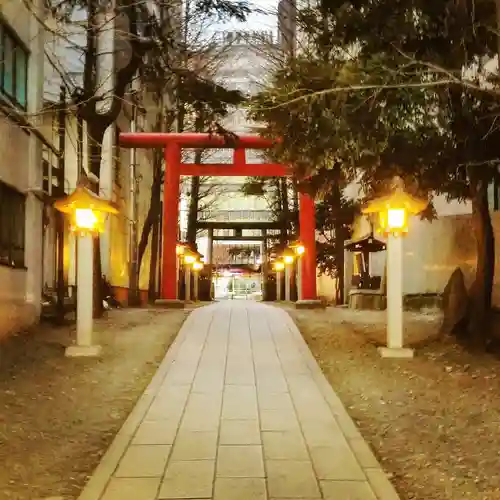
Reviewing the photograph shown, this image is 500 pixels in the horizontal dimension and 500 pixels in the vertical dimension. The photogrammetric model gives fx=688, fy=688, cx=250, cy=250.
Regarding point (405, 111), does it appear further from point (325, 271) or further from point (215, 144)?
point (325, 271)

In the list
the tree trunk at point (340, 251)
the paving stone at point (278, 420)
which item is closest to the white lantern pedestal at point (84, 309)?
the paving stone at point (278, 420)

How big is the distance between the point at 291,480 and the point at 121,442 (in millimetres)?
1874

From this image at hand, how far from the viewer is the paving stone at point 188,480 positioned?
5.24 meters

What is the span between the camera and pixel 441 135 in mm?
11344

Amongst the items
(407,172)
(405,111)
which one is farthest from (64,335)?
(405,111)

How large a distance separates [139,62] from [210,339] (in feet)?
23.5

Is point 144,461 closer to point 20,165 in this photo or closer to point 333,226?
point 20,165

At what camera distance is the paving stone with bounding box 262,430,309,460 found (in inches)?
246

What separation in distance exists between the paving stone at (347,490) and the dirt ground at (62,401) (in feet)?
6.48

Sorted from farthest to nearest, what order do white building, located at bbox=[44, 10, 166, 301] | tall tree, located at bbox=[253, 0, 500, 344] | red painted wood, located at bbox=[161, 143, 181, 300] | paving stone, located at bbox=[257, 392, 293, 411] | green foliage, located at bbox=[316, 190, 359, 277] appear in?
green foliage, located at bbox=[316, 190, 359, 277] < red painted wood, located at bbox=[161, 143, 181, 300] < white building, located at bbox=[44, 10, 166, 301] < tall tree, located at bbox=[253, 0, 500, 344] < paving stone, located at bbox=[257, 392, 293, 411]

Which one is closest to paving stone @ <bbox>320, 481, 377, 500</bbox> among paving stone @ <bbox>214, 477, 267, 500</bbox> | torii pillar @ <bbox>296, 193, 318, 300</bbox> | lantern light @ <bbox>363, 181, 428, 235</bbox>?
paving stone @ <bbox>214, 477, 267, 500</bbox>

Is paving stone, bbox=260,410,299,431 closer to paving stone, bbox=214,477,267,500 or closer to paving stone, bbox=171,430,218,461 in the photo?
paving stone, bbox=171,430,218,461

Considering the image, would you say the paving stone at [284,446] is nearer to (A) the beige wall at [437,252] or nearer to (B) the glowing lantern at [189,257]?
(A) the beige wall at [437,252]

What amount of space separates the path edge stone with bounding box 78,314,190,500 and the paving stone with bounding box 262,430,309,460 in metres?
1.34
